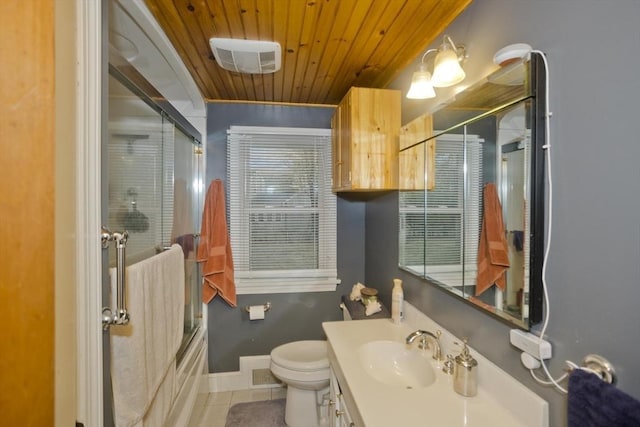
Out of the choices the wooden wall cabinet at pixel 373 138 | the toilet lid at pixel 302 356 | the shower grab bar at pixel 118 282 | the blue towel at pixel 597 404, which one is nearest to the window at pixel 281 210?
the toilet lid at pixel 302 356

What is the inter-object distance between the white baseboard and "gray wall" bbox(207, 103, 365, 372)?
5 centimetres

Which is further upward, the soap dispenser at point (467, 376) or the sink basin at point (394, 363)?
the soap dispenser at point (467, 376)

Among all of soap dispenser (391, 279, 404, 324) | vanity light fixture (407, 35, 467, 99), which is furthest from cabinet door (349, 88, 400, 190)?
soap dispenser (391, 279, 404, 324)

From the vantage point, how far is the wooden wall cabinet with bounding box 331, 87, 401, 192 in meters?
1.74

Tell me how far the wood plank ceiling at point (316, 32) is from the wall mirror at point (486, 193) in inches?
17.0

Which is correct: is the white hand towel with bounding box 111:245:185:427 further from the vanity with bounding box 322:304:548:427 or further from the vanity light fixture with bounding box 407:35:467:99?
the vanity light fixture with bounding box 407:35:467:99

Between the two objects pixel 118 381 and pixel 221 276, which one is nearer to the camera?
pixel 118 381

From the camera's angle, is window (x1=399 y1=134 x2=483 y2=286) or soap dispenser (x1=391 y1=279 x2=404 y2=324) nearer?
window (x1=399 y1=134 x2=483 y2=286)

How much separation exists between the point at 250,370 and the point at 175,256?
1.40 meters

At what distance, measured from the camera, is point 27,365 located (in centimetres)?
55

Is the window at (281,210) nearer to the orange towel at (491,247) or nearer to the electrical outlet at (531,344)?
the orange towel at (491,247)

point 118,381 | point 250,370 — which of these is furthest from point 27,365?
point 250,370

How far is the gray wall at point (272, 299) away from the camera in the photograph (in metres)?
2.39

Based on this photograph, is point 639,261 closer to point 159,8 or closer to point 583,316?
point 583,316
